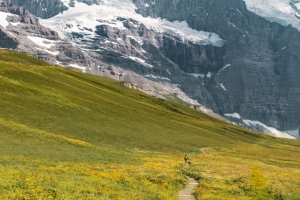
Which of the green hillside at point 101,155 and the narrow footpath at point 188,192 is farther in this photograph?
the narrow footpath at point 188,192

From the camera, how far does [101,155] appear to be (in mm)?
55250

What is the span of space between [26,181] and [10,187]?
7.40ft

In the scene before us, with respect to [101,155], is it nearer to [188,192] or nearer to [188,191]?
[188,191]

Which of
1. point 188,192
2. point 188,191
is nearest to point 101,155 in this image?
point 188,191

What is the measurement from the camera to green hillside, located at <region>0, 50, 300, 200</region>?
2856cm

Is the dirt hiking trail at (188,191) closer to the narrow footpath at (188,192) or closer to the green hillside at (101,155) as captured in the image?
the narrow footpath at (188,192)

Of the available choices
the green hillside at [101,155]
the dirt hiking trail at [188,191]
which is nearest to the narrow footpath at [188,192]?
the dirt hiking trail at [188,191]

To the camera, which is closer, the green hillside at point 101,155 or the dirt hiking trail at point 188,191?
the green hillside at point 101,155

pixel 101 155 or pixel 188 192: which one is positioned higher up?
pixel 188 192

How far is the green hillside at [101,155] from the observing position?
28.6m

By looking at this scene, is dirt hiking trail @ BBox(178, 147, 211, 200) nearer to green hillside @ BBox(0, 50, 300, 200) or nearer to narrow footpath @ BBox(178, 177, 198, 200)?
narrow footpath @ BBox(178, 177, 198, 200)

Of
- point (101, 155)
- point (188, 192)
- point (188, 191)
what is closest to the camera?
point (188, 192)

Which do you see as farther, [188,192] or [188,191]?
[188,191]

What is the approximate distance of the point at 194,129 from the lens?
385ft
